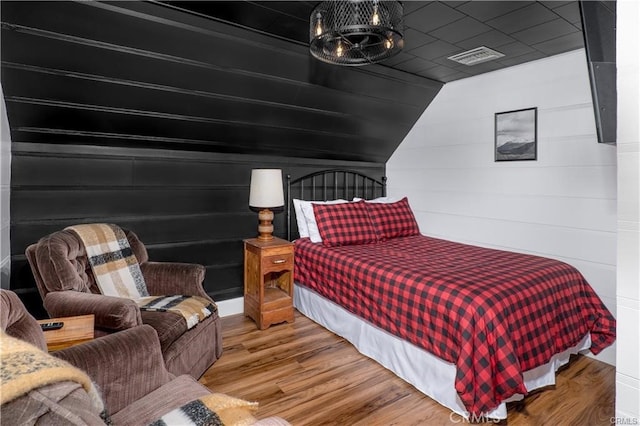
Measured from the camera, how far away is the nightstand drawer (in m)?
2.97

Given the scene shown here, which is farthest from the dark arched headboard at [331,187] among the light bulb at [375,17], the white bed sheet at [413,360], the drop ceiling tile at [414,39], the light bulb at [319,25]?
the light bulb at [375,17]

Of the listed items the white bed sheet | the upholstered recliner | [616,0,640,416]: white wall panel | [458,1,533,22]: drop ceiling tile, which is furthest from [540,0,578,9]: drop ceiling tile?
the upholstered recliner

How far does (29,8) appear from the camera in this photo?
5.97ft

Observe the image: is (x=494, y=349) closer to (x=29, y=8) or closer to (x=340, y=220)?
(x=340, y=220)

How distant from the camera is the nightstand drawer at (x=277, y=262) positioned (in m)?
2.97

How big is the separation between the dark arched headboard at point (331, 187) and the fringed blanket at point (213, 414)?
271cm

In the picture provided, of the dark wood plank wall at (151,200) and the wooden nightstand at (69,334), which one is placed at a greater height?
the dark wood plank wall at (151,200)

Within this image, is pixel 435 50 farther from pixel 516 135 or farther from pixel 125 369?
pixel 125 369

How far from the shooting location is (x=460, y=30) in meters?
2.48

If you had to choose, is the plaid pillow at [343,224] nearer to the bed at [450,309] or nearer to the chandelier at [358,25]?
the bed at [450,309]

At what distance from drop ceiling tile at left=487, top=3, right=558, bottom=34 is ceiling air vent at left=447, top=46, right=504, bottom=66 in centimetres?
35

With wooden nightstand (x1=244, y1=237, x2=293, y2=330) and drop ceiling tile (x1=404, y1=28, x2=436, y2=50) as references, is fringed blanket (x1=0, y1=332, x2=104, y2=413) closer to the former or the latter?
wooden nightstand (x1=244, y1=237, x2=293, y2=330)

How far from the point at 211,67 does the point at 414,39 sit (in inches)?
60.1

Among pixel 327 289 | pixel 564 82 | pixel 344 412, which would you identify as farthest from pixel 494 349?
pixel 564 82
